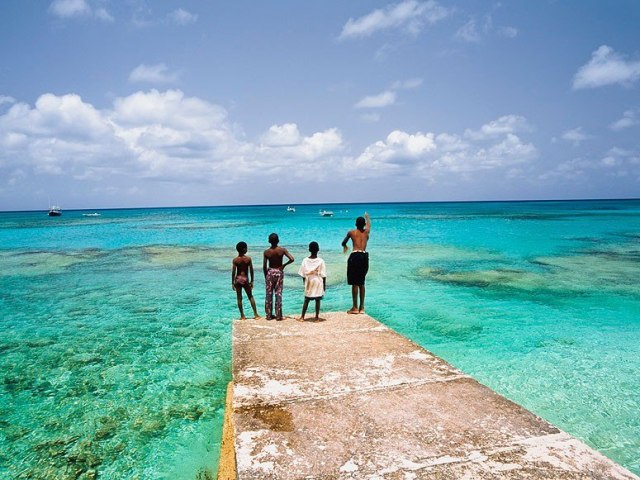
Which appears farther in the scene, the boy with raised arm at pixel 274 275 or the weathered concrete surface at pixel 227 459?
the boy with raised arm at pixel 274 275

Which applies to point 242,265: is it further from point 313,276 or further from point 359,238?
point 359,238

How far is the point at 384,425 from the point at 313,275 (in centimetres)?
360

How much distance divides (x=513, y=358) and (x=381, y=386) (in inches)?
190

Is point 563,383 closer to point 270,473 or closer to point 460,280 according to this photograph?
point 270,473

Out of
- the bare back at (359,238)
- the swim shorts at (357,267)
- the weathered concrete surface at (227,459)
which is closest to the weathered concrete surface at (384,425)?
the weathered concrete surface at (227,459)

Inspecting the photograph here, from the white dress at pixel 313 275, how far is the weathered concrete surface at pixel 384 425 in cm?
188

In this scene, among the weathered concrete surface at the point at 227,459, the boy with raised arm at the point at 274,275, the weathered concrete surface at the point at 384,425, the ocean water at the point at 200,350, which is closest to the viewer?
the weathered concrete surface at the point at 384,425

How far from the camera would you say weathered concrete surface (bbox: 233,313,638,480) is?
105 inches

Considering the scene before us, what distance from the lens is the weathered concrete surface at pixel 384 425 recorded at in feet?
8.77

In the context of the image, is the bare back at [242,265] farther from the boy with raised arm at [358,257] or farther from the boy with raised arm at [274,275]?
the boy with raised arm at [358,257]

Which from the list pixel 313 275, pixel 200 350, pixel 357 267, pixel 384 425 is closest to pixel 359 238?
pixel 357 267

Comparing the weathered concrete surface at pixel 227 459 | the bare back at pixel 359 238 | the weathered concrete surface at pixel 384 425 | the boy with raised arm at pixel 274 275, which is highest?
the bare back at pixel 359 238

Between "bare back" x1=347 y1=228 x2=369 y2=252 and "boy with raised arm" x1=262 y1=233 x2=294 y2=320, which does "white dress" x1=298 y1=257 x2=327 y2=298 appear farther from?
"bare back" x1=347 y1=228 x2=369 y2=252

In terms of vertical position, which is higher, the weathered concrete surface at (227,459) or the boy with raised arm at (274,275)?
the boy with raised arm at (274,275)
